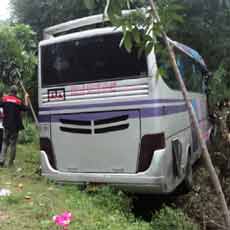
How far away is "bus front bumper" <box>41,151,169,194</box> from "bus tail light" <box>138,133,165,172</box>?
138 mm

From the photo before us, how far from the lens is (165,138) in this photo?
5.57 m

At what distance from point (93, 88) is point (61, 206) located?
74.3 inches

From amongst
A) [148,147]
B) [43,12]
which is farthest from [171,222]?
[43,12]

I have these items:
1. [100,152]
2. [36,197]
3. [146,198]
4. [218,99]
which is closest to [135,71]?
[100,152]

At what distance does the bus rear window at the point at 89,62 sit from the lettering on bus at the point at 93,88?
82 mm

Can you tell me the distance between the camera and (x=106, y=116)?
5770 millimetres

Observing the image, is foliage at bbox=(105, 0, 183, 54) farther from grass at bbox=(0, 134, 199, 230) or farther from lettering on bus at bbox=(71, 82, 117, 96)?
lettering on bus at bbox=(71, 82, 117, 96)

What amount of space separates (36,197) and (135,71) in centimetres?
240

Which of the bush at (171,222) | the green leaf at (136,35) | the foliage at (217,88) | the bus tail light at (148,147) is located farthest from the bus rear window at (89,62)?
the foliage at (217,88)

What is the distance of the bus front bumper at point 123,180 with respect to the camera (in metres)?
5.51

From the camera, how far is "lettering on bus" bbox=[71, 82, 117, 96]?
5738mm

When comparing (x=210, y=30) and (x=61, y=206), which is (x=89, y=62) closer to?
(x=61, y=206)

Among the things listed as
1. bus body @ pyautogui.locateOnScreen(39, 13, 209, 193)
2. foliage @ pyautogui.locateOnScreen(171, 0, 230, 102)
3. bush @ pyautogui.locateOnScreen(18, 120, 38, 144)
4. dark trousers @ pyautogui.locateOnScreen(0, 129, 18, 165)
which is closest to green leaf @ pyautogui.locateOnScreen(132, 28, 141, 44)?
bus body @ pyautogui.locateOnScreen(39, 13, 209, 193)

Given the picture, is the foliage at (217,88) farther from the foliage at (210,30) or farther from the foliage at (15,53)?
the foliage at (15,53)
